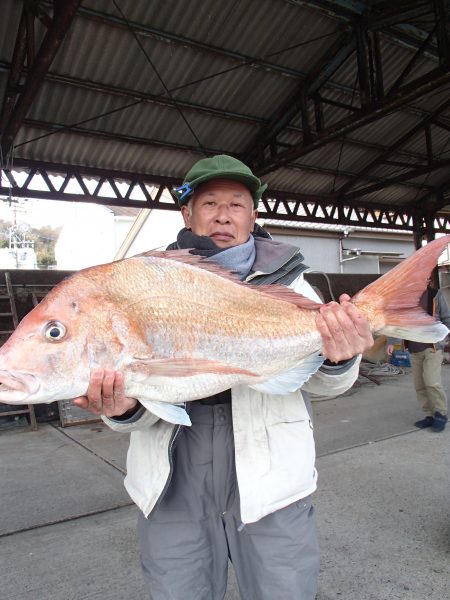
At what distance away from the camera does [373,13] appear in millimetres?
6398

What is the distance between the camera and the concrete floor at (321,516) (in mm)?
2662

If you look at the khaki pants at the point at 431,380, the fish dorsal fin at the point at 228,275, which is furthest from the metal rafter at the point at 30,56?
the khaki pants at the point at 431,380

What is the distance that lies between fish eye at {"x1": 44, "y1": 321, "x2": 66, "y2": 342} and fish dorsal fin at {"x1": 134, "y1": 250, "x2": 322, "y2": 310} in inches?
14.0

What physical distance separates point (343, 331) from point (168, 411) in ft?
2.22

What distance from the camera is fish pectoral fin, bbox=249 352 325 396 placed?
5.29ft

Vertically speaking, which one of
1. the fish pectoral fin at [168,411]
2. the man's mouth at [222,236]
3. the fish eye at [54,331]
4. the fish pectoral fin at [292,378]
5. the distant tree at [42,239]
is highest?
the distant tree at [42,239]

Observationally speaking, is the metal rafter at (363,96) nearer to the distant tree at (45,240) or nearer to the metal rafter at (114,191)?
the metal rafter at (114,191)

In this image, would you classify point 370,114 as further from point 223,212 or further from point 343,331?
point 343,331

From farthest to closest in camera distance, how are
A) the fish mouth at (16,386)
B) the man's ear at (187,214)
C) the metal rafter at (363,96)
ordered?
the metal rafter at (363,96) → the man's ear at (187,214) → the fish mouth at (16,386)

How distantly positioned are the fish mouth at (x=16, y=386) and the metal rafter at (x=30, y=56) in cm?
412

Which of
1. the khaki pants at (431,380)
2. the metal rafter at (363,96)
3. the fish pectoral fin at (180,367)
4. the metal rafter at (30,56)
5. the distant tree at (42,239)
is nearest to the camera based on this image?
the fish pectoral fin at (180,367)

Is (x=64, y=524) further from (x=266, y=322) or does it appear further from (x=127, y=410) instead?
(x=266, y=322)

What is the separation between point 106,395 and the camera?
149 cm

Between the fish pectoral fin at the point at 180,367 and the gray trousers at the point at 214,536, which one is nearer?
the fish pectoral fin at the point at 180,367
